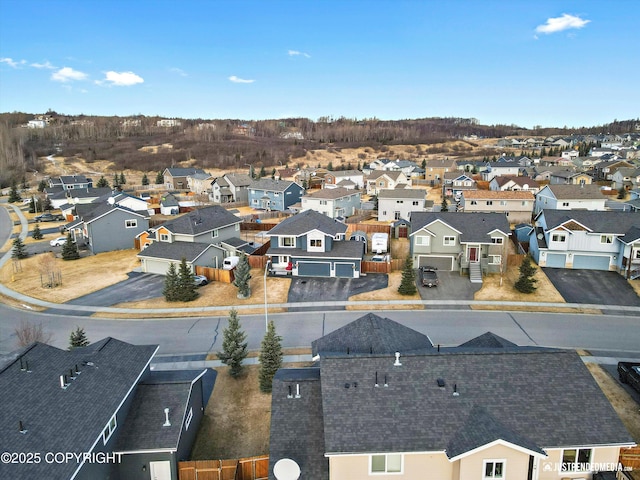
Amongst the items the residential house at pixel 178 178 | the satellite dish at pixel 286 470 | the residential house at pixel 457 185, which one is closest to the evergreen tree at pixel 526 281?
the satellite dish at pixel 286 470

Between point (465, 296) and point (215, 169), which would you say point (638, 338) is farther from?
point (215, 169)

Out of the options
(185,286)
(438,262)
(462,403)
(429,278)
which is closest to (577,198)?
(438,262)

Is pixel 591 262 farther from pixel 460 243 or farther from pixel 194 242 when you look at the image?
pixel 194 242

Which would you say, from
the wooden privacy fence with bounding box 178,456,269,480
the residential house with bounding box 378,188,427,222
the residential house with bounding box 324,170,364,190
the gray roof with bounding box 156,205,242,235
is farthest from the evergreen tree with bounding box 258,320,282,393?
the residential house with bounding box 324,170,364,190

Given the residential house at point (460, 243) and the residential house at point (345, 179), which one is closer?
the residential house at point (460, 243)

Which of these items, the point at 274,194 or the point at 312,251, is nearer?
the point at 312,251

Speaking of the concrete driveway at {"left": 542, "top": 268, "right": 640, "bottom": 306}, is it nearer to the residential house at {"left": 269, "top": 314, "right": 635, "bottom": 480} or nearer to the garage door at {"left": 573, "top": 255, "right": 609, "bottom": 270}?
the garage door at {"left": 573, "top": 255, "right": 609, "bottom": 270}

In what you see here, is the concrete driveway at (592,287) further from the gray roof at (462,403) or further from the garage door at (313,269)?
the gray roof at (462,403)

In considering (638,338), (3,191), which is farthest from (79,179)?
(638,338)
